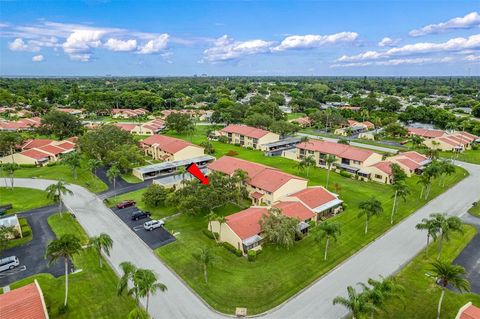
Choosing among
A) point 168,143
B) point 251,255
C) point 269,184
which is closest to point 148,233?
point 251,255

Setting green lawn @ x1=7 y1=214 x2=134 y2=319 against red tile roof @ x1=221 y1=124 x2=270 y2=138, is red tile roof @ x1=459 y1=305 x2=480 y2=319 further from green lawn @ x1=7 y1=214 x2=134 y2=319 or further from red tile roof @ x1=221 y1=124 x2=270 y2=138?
red tile roof @ x1=221 y1=124 x2=270 y2=138

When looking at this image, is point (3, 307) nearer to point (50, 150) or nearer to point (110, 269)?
point (110, 269)

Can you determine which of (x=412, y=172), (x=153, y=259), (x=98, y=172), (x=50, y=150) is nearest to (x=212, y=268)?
(x=153, y=259)

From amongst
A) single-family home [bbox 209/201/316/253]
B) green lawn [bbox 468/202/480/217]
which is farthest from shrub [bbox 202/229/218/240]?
green lawn [bbox 468/202/480/217]

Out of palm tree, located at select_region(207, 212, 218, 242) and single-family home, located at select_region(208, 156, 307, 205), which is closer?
palm tree, located at select_region(207, 212, 218, 242)

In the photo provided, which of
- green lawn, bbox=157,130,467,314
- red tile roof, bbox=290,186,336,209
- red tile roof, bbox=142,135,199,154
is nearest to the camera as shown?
green lawn, bbox=157,130,467,314

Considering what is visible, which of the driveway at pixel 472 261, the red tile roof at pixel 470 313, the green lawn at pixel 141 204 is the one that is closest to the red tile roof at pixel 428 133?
the driveway at pixel 472 261

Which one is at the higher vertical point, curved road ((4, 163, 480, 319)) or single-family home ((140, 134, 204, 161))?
single-family home ((140, 134, 204, 161))

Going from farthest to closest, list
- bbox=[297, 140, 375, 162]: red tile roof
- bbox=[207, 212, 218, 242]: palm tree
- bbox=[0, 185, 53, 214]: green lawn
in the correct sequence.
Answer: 1. bbox=[297, 140, 375, 162]: red tile roof
2. bbox=[0, 185, 53, 214]: green lawn
3. bbox=[207, 212, 218, 242]: palm tree
